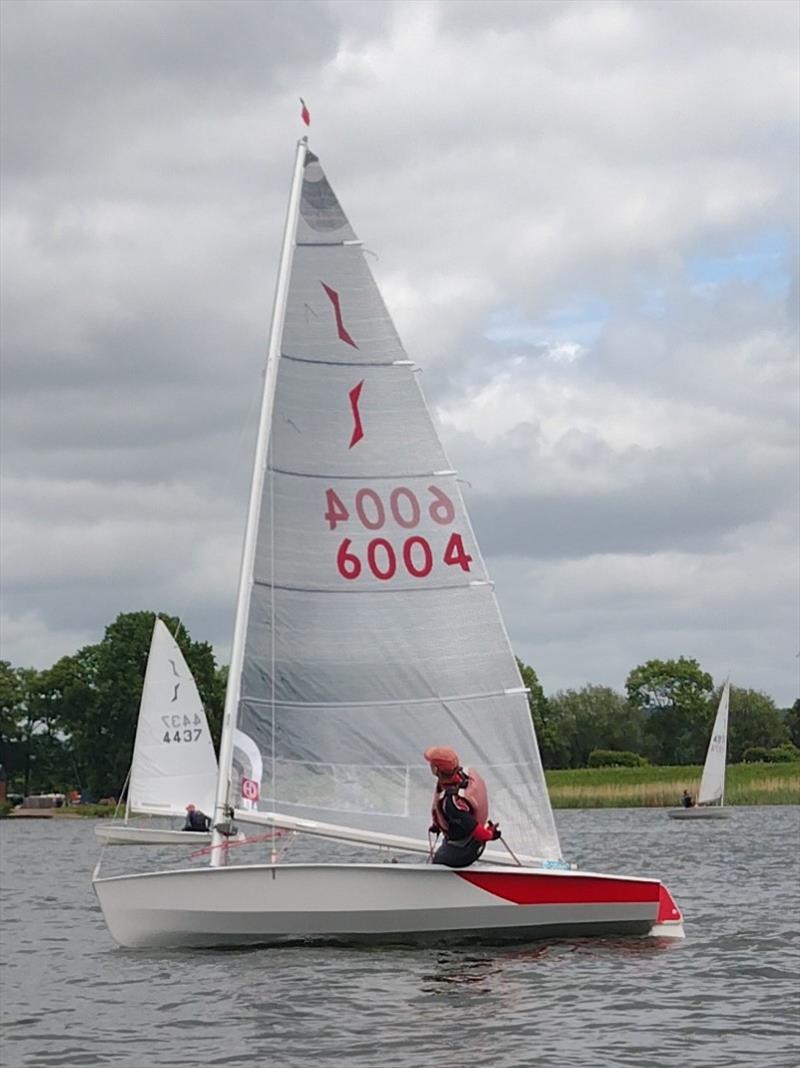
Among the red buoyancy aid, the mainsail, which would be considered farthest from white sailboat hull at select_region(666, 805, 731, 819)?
the red buoyancy aid

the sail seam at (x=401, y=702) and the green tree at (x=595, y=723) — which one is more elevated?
the green tree at (x=595, y=723)

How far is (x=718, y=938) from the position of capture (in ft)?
65.1

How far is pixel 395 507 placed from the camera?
18.6 meters

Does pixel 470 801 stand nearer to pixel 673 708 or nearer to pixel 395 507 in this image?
pixel 395 507

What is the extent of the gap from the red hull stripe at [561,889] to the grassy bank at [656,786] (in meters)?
50.4

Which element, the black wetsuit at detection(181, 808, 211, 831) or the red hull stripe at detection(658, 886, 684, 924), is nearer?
the red hull stripe at detection(658, 886, 684, 924)

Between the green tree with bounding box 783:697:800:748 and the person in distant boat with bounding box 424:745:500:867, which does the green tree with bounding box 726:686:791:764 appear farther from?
the person in distant boat with bounding box 424:745:500:867

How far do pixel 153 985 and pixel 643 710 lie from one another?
134 metres

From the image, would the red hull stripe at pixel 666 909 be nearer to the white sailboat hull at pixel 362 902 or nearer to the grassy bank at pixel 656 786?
the white sailboat hull at pixel 362 902

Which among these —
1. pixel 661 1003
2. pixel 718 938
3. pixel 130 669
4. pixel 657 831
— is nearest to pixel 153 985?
pixel 661 1003

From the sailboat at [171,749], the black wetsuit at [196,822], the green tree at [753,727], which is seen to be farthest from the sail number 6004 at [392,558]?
the green tree at [753,727]

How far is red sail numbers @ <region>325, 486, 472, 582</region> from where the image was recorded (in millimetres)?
18578

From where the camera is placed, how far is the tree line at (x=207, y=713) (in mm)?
101375

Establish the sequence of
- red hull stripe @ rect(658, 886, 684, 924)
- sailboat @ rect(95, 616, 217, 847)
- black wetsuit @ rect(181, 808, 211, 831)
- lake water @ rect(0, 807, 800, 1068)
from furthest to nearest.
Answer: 1. sailboat @ rect(95, 616, 217, 847)
2. black wetsuit @ rect(181, 808, 211, 831)
3. red hull stripe @ rect(658, 886, 684, 924)
4. lake water @ rect(0, 807, 800, 1068)
